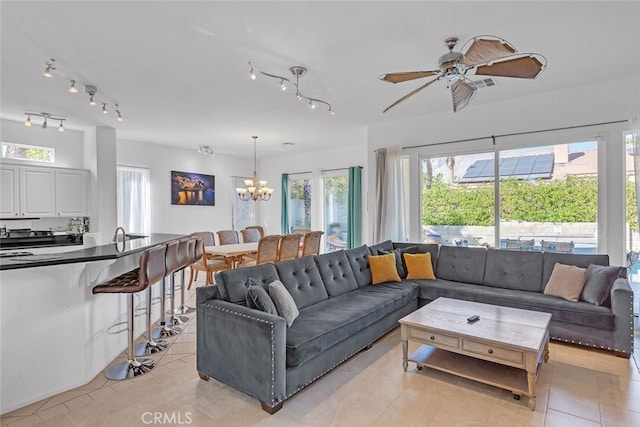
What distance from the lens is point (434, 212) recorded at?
5.21 metres

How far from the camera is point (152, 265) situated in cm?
280

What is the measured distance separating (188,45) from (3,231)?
15.0ft

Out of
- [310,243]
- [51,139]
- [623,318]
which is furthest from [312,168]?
[623,318]

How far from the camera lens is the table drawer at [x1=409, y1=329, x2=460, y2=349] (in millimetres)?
2619

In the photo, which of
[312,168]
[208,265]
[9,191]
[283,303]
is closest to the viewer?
[283,303]

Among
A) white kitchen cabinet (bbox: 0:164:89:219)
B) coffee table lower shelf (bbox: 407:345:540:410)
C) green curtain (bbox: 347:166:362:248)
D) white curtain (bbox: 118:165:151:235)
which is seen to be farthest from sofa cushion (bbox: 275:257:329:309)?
white kitchen cabinet (bbox: 0:164:89:219)

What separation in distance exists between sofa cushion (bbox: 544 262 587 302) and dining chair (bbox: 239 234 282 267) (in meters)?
3.48

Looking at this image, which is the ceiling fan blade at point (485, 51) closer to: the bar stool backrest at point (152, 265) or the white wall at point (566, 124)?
the white wall at point (566, 124)

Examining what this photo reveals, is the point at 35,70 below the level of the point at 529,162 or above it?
above

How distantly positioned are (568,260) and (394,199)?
93.5 inches

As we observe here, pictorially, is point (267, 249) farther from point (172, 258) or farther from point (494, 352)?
point (494, 352)

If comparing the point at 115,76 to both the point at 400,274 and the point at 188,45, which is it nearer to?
the point at 188,45

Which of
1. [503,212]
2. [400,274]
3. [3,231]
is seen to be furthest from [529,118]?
[3,231]

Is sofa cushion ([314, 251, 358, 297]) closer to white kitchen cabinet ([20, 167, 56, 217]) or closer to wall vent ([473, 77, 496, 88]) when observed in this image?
wall vent ([473, 77, 496, 88])
